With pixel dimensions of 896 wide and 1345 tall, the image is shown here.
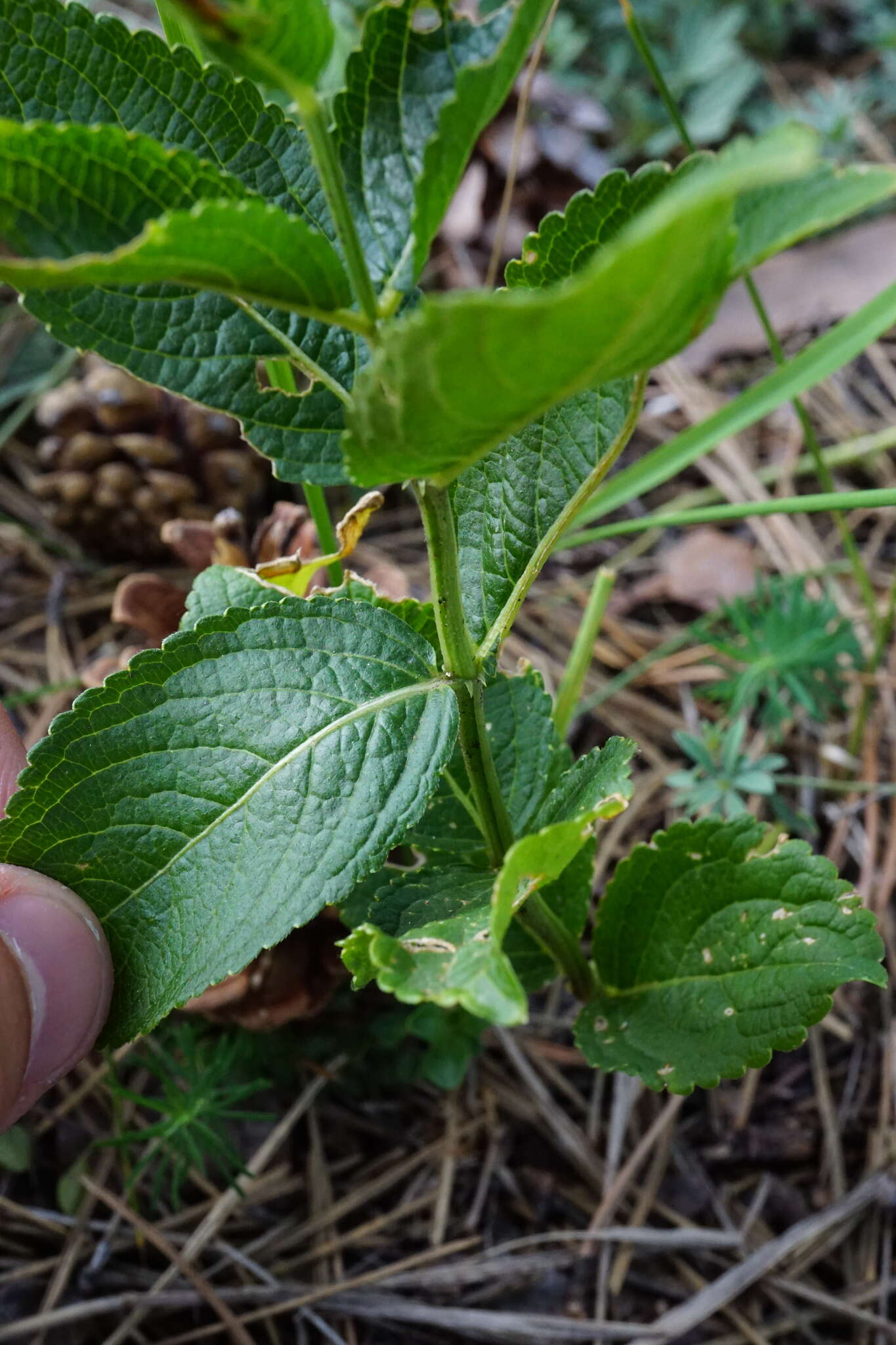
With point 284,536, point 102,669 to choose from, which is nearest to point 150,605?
point 102,669

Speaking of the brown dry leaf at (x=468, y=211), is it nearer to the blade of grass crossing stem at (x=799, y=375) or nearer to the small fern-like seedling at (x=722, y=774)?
the blade of grass crossing stem at (x=799, y=375)

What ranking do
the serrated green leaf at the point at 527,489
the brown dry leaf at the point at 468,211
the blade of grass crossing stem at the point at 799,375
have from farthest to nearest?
the brown dry leaf at the point at 468,211
the blade of grass crossing stem at the point at 799,375
the serrated green leaf at the point at 527,489

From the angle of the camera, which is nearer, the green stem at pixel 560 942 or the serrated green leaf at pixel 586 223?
the serrated green leaf at pixel 586 223

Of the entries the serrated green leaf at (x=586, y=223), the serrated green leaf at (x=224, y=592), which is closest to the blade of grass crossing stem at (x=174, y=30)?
the serrated green leaf at (x=586, y=223)

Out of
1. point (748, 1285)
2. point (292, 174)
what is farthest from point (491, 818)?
point (748, 1285)

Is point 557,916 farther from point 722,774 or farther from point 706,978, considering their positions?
point 722,774

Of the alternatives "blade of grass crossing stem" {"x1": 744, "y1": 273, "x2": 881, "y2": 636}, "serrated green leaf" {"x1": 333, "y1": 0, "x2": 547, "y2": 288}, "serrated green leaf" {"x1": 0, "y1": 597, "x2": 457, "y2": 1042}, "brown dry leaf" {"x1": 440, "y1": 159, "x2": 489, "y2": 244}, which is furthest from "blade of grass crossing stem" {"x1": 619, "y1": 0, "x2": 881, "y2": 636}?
"brown dry leaf" {"x1": 440, "y1": 159, "x2": 489, "y2": 244}

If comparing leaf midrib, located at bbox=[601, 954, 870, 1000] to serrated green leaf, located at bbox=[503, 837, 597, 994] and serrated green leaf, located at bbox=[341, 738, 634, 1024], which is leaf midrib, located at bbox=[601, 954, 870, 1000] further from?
serrated green leaf, located at bbox=[341, 738, 634, 1024]
